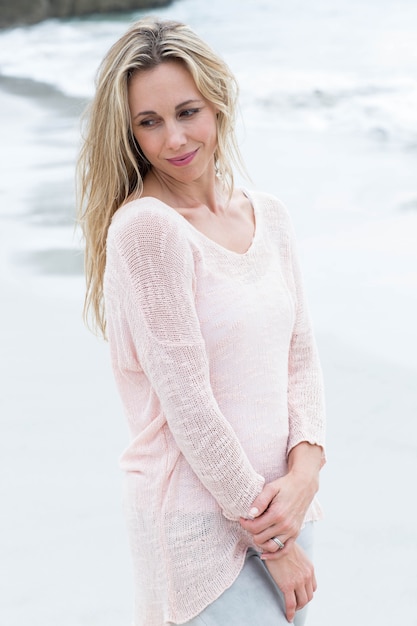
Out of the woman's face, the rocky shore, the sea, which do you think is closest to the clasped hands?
the woman's face

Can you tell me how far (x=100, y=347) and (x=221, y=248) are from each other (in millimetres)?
2638

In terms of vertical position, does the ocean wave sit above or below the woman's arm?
below

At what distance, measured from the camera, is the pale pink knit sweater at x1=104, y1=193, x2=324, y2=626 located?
1.64m

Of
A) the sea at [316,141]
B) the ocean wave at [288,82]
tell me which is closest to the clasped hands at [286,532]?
the sea at [316,141]

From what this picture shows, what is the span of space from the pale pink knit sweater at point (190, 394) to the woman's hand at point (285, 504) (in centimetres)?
2

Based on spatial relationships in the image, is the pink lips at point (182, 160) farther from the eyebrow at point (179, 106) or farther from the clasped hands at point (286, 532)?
the clasped hands at point (286, 532)

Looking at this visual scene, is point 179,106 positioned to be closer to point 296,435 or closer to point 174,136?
point 174,136

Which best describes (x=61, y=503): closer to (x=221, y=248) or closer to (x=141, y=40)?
(x=221, y=248)

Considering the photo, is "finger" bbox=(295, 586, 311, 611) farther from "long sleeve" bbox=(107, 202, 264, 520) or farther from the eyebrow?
the eyebrow

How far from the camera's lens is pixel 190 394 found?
1635mm

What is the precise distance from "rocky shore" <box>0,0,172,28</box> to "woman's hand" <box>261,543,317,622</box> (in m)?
17.3

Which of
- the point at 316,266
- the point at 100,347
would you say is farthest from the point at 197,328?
the point at 316,266

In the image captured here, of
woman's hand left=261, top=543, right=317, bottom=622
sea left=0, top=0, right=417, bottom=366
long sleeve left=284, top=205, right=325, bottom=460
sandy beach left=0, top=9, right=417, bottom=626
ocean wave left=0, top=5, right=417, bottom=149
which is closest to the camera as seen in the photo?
woman's hand left=261, top=543, right=317, bottom=622

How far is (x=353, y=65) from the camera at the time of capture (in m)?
12.0
